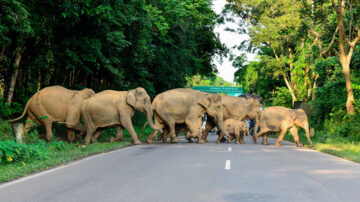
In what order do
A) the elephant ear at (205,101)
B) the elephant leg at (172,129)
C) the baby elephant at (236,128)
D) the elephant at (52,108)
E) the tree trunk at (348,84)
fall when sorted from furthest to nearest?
the tree trunk at (348,84)
the baby elephant at (236,128)
the elephant ear at (205,101)
the elephant leg at (172,129)
the elephant at (52,108)

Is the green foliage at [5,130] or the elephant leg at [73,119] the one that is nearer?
the green foliage at [5,130]

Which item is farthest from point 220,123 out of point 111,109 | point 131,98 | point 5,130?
point 5,130

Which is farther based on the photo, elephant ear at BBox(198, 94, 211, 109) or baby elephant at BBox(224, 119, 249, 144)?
baby elephant at BBox(224, 119, 249, 144)

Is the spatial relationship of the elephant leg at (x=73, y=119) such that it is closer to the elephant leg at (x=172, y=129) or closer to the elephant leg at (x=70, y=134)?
the elephant leg at (x=70, y=134)

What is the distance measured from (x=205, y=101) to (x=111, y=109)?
4.53 meters

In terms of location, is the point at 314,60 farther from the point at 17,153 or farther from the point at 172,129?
the point at 17,153

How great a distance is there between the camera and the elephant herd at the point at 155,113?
718 inches

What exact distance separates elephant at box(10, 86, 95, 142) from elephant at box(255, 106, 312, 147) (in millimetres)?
8703

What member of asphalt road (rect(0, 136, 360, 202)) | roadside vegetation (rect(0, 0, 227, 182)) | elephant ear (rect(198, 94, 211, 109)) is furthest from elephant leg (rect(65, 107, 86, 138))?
asphalt road (rect(0, 136, 360, 202))

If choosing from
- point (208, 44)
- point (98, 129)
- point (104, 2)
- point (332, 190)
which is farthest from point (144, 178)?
point (208, 44)

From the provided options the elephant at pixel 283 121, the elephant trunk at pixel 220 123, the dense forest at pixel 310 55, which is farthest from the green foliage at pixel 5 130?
the dense forest at pixel 310 55

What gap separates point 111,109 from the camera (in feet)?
62.8

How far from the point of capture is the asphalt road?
758 cm

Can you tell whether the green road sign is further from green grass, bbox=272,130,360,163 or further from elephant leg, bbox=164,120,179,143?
elephant leg, bbox=164,120,179,143
